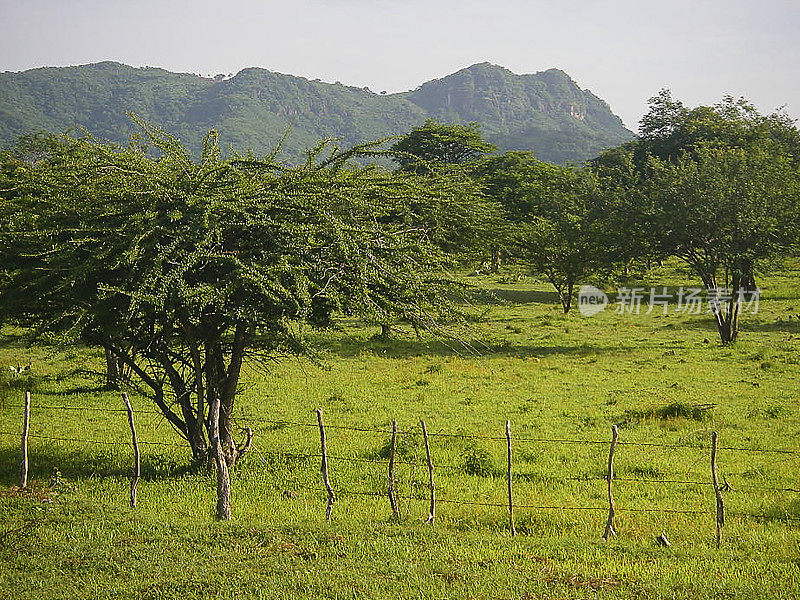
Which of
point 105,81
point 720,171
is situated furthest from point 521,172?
point 105,81

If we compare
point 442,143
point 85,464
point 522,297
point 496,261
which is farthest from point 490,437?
point 442,143

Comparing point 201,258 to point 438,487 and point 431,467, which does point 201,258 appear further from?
point 438,487

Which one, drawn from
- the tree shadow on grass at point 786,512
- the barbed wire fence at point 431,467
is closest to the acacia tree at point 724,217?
the barbed wire fence at point 431,467

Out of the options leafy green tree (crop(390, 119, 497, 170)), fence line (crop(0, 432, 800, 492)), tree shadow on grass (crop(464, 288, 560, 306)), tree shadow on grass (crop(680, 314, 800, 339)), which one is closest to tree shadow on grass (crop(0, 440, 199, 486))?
fence line (crop(0, 432, 800, 492))

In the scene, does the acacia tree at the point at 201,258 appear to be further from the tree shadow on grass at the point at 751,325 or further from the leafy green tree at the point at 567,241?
the tree shadow on grass at the point at 751,325

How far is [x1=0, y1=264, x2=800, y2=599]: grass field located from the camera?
24.4 ft

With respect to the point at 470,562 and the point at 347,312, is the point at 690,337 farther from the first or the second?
the point at 470,562

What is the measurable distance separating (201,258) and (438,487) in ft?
16.5

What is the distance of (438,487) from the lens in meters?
12.0

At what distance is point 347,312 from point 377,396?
26.9 feet

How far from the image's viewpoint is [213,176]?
1202 centimetres

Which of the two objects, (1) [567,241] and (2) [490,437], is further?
(1) [567,241]

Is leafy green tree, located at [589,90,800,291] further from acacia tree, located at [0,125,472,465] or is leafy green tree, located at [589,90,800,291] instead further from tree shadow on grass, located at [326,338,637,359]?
acacia tree, located at [0,125,472,465]

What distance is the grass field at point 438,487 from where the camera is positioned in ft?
24.4
